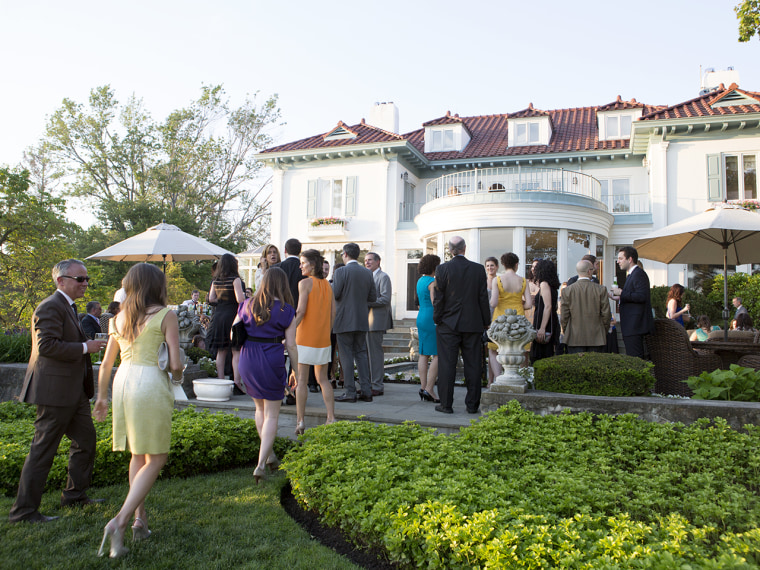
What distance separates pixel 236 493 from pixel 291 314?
4.96 ft

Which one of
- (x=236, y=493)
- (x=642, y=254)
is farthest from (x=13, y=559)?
(x=642, y=254)

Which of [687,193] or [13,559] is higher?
[687,193]

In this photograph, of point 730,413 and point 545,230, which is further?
point 545,230

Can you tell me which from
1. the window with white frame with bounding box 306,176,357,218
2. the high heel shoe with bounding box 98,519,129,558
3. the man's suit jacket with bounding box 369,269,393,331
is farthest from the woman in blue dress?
the window with white frame with bounding box 306,176,357,218

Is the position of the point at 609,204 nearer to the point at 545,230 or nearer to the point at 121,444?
the point at 545,230

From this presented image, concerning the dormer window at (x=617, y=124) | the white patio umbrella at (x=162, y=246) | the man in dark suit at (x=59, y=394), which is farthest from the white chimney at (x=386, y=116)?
the man in dark suit at (x=59, y=394)

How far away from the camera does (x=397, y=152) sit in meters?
21.0

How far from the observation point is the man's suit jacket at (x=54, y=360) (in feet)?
12.5

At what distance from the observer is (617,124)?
20.9m

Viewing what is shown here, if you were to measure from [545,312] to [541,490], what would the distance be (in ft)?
12.8

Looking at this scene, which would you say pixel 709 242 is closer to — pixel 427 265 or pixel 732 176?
pixel 427 265

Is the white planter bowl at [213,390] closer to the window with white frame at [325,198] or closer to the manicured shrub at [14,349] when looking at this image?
the manicured shrub at [14,349]

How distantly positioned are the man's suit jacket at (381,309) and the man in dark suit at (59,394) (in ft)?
12.4

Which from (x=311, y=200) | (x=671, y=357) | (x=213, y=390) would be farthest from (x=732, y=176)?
(x=213, y=390)
